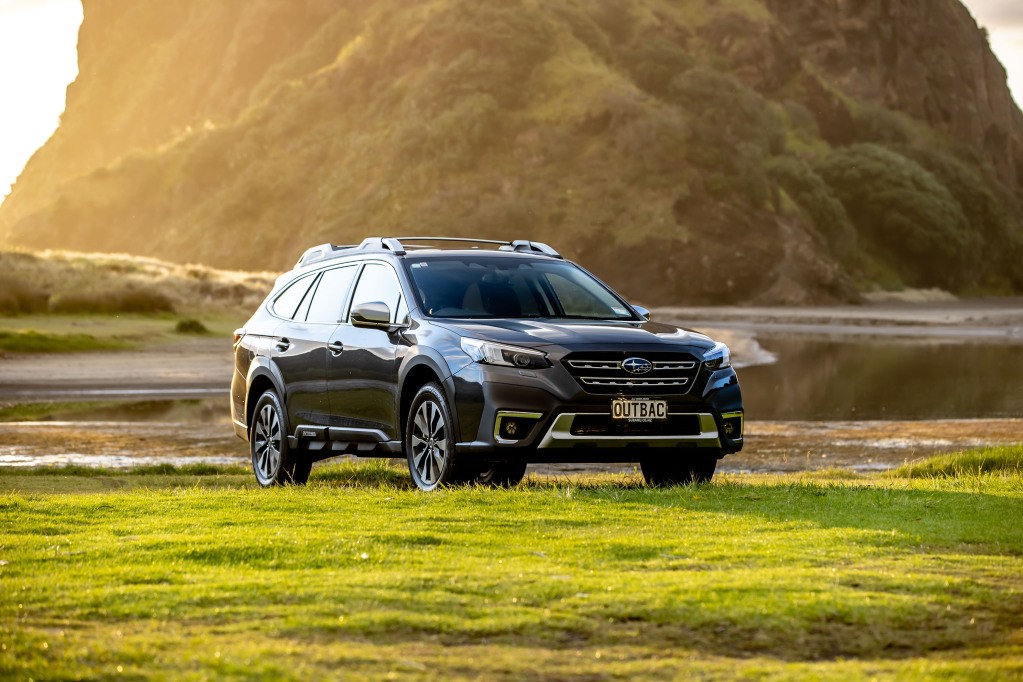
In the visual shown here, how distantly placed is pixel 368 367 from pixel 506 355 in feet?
5.53

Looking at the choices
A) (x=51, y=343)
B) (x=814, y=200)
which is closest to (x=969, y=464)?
(x=51, y=343)

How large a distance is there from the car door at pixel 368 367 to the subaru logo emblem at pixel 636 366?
1904mm

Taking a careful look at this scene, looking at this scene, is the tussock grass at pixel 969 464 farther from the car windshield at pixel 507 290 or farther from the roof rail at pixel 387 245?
the roof rail at pixel 387 245

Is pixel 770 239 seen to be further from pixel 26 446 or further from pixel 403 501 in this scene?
pixel 403 501

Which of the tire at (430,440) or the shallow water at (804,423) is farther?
the shallow water at (804,423)

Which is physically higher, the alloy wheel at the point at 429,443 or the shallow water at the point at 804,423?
the alloy wheel at the point at 429,443

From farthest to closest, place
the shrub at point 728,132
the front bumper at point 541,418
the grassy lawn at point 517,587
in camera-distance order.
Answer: the shrub at point 728,132, the front bumper at point 541,418, the grassy lawn at point 517,587

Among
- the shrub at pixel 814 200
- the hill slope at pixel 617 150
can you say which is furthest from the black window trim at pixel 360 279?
the shrub at pixel 814 200

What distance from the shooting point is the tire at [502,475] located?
37.8ft

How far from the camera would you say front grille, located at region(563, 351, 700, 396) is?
1098 centimetres

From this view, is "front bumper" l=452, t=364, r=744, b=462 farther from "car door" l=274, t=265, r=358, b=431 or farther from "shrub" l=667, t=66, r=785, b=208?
"shrub" l=667, t=66, r=785, b=208

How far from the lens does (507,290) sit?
→ 41.1ft

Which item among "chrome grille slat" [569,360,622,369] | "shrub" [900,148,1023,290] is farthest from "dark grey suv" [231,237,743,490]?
"shrub" [900,148,1023,290]

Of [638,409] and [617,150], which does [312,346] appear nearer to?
[638,409]
